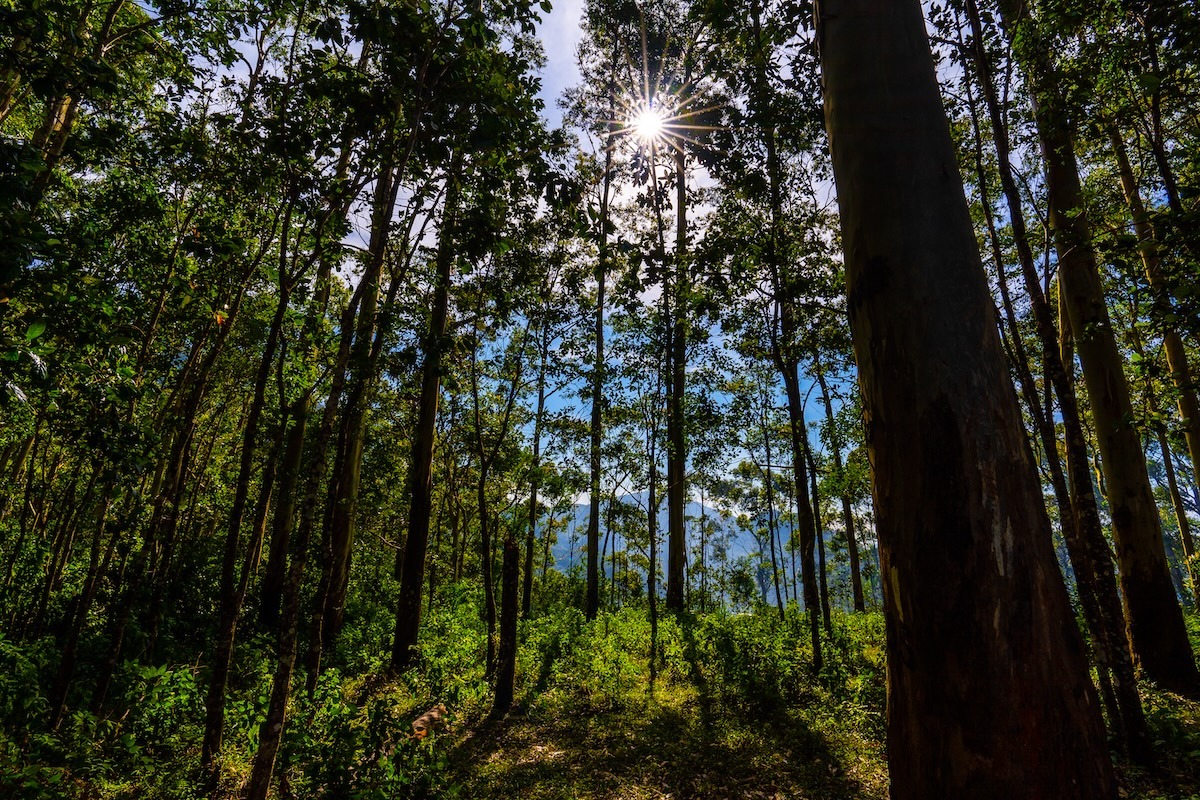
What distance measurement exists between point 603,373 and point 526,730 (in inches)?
298

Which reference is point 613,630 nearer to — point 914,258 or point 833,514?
point 914,258

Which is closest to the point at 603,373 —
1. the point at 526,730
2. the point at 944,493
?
the point at 526,730

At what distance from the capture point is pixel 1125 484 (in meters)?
6.93

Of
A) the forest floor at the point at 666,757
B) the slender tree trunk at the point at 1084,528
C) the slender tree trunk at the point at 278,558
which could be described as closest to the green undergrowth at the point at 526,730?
the forest floor at the point at 666,757

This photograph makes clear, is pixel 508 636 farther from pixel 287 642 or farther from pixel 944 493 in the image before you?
pixel 944 493

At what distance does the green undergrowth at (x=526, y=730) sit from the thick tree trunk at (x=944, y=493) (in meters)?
4.26

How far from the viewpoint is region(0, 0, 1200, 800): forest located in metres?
1.41

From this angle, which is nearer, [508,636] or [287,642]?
[287,642]

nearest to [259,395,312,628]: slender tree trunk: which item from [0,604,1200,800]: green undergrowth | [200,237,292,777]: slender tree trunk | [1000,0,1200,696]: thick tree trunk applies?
[0,604,1200,800]: green undergrowth

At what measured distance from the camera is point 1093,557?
15.4 feet

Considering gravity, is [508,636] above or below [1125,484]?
below

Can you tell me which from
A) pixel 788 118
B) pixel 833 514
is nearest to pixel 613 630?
pixel 788 118

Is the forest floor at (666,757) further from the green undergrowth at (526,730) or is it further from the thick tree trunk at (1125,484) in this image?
the thick tree trunk at (1125,484)

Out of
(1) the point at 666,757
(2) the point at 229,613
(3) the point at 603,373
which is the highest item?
(3) the point at 603,373
